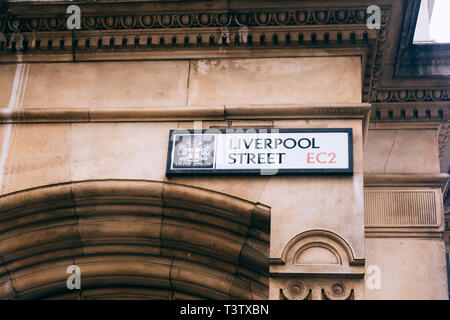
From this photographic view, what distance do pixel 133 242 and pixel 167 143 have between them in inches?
46.3

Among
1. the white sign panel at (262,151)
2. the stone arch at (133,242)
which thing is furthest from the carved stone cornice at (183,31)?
the stone arch at (133,242)

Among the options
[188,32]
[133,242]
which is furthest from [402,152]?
[133,242]

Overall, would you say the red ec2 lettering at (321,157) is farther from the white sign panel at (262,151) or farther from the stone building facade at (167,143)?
the stone building facade at (167,143)

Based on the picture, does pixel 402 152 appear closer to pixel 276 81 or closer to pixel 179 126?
pixel 276 81

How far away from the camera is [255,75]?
8172 millimetres

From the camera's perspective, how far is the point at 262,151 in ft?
25.1

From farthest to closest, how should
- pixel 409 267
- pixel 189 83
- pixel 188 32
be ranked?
pixel 409 267 → pixel 188 32 → pixel 189 83

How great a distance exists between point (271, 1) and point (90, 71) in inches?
87.3

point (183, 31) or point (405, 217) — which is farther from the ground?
point (183, 31)

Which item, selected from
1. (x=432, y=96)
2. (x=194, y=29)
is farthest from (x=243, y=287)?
(x=432, y=96)

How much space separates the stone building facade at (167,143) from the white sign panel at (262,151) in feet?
0.32

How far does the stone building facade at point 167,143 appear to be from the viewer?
7.58 meters
